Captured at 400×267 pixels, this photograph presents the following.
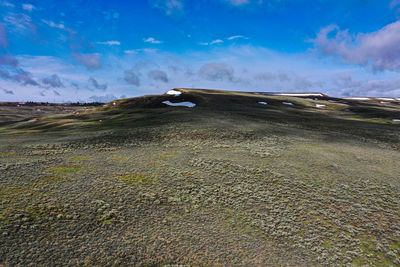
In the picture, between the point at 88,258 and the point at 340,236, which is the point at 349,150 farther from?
the point at 88,258

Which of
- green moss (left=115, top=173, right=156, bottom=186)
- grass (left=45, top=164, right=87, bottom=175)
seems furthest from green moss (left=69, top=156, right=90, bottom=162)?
green moss (left=115, top=173, right=156, bottom=186)

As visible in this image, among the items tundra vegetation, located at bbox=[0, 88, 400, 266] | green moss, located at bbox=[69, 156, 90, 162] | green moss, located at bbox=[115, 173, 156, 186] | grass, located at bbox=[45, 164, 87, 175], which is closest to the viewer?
tundra vegetation, located at bbox=[0, 88, 400, 266]

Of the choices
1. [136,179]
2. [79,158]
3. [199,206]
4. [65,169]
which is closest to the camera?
[199,206]

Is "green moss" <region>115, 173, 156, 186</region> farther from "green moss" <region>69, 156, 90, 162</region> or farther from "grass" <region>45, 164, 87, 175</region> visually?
"green moss" <region>69, 156, 90, 162</region>

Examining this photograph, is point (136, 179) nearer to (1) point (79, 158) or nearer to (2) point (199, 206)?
(2) point (199, 206)

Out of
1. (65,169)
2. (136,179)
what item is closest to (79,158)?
(65,169)

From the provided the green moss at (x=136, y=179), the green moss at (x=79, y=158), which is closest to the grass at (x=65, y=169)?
the green moss at (x=79, y=158)

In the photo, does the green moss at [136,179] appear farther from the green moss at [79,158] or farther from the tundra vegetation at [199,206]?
the green moss at [79,158]

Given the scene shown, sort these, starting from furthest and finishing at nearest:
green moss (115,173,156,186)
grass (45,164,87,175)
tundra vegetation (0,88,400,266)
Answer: grass (45,164,87,175), green moss (115,173,156,186), tundra vegetation (0,88,400,266)

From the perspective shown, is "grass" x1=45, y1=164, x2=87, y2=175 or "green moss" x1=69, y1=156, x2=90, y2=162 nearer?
"grass" x1=45, y1=164, x2=87, y2=175
